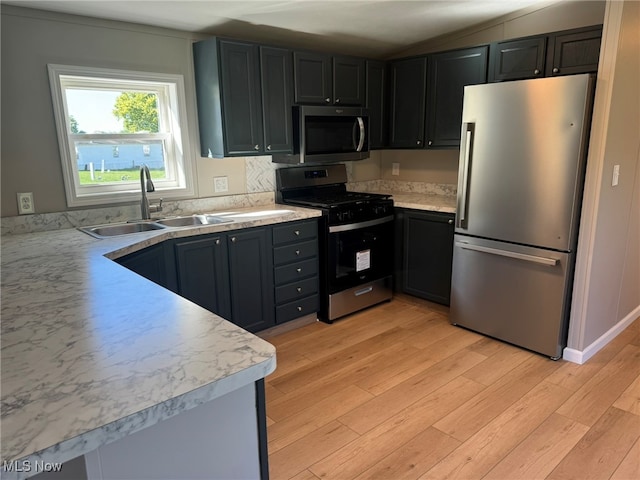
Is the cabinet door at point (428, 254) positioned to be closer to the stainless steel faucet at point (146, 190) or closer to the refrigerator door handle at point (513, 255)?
the refrigerator door handle at point (513, 255)

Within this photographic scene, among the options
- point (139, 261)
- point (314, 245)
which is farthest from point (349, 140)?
point (139, 261)

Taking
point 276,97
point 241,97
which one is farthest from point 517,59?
point 241,97

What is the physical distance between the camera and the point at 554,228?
265cm

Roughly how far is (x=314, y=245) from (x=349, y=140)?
0.98 meters

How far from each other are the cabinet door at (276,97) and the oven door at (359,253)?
777 millimetres

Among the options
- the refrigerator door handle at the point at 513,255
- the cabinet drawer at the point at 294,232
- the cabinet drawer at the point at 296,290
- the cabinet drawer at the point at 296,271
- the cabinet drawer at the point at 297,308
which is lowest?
the cabinet drawer at the point at 297,308

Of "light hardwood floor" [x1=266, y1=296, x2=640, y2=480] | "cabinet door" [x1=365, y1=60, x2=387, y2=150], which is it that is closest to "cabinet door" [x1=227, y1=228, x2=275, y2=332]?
"light hardwood floor" [x1=266, y1=296, x2=640, y2=480]

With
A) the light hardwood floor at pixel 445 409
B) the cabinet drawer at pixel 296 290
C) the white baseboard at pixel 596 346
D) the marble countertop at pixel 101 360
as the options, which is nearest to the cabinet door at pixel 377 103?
the cabinet drawer at pixel 296 290

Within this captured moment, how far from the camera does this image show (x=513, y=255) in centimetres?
285

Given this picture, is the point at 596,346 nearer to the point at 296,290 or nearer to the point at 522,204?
the point at 522,204

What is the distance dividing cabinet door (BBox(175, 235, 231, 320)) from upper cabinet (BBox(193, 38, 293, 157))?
0.69 meters

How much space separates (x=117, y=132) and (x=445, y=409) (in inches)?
106

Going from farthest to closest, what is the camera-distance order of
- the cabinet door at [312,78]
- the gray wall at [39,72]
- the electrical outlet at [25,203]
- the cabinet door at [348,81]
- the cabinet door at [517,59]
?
the cabinet door at [348,81] < the cabinet door at [312,78] < the cabinet door at [517,59] < the electrical outlet at [25,203] < the gray wall at [39,72]

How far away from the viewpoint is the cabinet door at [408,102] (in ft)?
12.2
